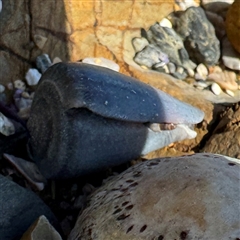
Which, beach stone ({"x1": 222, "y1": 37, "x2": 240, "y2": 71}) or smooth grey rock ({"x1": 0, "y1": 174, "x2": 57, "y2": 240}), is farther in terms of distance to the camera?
beach stone ({"x1": 222, "y1": 37, "x2": 240, "y2": 71})

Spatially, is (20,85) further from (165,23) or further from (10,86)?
(165,23)

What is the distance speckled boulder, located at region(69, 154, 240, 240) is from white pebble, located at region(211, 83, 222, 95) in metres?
1.05

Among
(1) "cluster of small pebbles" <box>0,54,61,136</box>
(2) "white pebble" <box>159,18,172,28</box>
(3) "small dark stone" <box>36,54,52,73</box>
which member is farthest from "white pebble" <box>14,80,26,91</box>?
(2) "white pebble" <box>159,18,172,28</box>

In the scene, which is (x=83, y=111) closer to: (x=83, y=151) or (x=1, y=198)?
(x=83, y=151)

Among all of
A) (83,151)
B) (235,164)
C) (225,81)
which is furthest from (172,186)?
(225,81)

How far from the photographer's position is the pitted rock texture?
238cm

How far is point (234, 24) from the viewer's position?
2947 millimetres

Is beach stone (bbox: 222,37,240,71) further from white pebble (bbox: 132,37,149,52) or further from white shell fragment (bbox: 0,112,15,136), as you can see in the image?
white shell fragment (bbox: 0,112,15,136)

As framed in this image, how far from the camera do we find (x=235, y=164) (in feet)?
6.04

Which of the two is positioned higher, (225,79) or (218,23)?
(218,23)

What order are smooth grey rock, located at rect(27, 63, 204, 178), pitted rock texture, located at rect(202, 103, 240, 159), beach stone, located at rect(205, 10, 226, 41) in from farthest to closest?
beach stone, located at rect(205, 10, 226, 41), pitted rock texture, located at rect(202, 103, 240, 159), smooth grey rock, located at rect(27, 63, 204, 178)

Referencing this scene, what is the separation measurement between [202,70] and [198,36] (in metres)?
0.20

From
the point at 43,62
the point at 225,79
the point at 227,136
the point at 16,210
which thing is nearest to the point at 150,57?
the point at 225,79

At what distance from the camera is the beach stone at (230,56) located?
3051 mm
